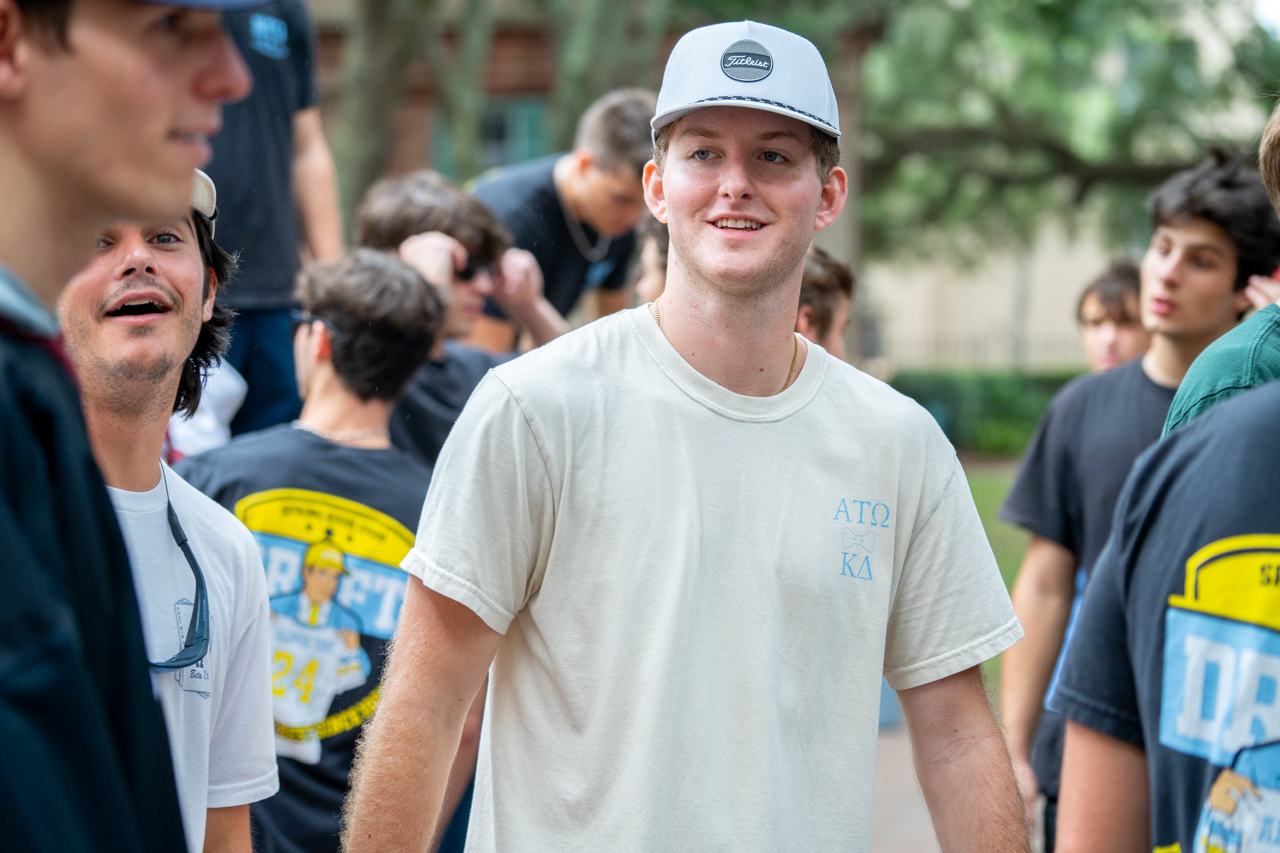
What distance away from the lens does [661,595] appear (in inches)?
86.4

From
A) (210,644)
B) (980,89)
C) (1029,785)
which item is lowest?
(1029,785)

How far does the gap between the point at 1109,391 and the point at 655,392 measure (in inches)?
101

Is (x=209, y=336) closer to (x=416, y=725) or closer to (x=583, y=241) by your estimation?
(x=416, y=725)

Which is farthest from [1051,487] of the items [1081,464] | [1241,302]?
[1241,302]

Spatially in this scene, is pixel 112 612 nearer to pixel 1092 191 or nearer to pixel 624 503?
pixel 624 503

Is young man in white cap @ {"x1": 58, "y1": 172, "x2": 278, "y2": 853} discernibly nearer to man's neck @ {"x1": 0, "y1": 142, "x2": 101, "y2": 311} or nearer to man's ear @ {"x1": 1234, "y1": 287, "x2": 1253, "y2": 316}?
man's neck @ {"x1": 0, "y1": 142, "x2": 101, "y2": 311}

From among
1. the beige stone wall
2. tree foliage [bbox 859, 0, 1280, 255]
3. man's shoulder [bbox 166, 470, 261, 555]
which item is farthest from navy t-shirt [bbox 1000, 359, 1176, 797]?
the beige stone wall

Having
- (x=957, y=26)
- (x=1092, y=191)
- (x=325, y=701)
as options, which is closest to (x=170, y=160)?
(x=325, y=701)

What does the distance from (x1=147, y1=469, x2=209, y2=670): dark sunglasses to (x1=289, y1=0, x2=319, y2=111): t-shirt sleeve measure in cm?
290

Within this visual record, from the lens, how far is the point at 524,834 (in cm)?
217

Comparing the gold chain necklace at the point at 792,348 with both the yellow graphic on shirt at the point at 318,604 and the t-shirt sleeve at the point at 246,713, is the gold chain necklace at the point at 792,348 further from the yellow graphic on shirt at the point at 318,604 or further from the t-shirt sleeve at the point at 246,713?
the yellow graphic on shirt at the point at 318,604

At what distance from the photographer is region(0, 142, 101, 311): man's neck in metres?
1.12

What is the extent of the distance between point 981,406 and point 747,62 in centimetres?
2437

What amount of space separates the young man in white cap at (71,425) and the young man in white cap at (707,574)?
3.45 feet
